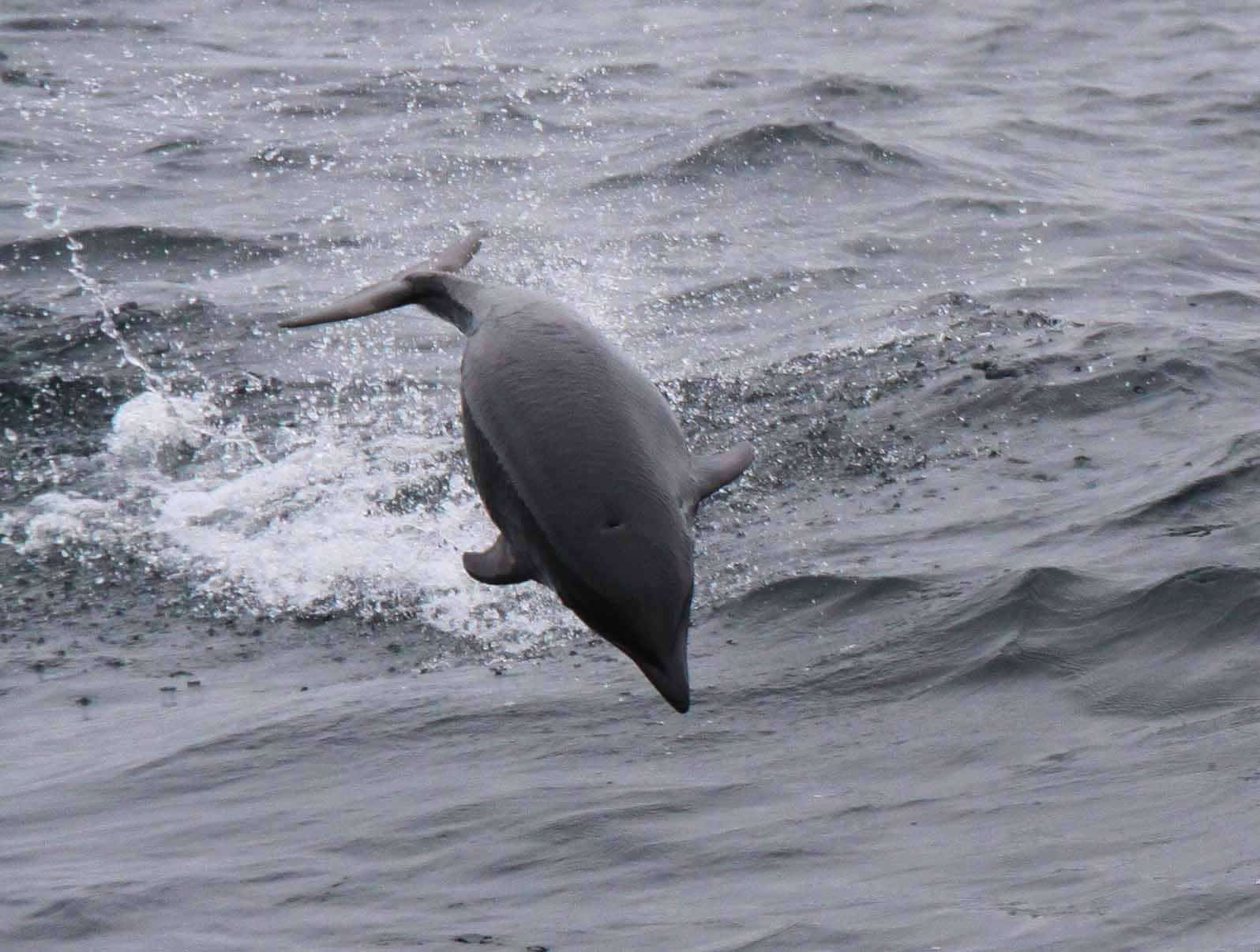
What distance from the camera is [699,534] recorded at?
830 centimetres

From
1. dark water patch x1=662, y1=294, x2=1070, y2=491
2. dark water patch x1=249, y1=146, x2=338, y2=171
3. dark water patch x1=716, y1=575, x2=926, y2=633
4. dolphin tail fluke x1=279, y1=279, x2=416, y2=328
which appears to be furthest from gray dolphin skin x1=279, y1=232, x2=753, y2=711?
dark water patch x1=249, y1=146, x2=338, y2=171

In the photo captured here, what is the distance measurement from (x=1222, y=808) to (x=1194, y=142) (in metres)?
12.0

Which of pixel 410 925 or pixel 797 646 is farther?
pixel 797 646

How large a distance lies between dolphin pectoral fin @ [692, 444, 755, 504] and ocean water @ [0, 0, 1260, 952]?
127cm

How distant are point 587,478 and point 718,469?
2.01 ft

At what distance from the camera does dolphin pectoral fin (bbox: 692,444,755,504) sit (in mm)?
4762

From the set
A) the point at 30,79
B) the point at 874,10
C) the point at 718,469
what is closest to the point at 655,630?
the point at 718,469

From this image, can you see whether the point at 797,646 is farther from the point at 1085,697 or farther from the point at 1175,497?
the point at 1175,497

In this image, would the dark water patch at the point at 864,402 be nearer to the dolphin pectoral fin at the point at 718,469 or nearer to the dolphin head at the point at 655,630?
the dolphin pectoral fin at the point at 718,469

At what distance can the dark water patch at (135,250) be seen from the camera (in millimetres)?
12891

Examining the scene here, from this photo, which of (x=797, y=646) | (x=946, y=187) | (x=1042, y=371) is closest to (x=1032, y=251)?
(x=946, y=187)

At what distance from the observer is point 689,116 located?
16.7 m

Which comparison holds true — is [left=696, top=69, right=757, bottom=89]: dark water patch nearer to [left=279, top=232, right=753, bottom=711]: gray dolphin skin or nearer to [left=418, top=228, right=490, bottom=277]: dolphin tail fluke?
[left=418, top=228, right=490, bottom=277]: dolphin tail fluke

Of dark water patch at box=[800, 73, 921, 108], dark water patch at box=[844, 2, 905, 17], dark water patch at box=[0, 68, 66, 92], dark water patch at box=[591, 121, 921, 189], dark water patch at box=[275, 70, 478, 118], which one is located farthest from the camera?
dark water patch at box=[844, 2, 905, 17]
